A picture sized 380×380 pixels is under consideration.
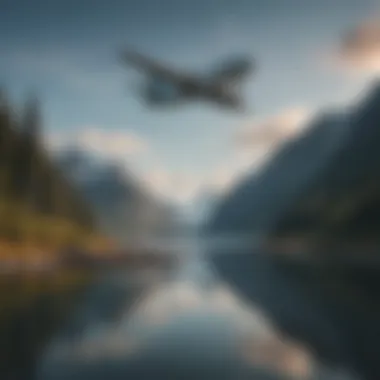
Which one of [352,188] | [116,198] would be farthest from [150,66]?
[352,188]

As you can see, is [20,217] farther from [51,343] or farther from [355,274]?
[355,274]

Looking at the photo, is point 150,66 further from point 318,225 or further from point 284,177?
point 318,225

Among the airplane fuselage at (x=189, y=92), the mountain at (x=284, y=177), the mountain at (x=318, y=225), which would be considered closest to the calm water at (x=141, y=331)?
the mountain at (x=318, y=225)

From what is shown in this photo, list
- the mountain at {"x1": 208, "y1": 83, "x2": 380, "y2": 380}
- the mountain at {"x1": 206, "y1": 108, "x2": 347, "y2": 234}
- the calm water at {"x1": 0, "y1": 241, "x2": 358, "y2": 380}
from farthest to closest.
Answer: the mountain at {"x1": 206, "y1": 108, "x2": 347, "y2": 234} → the mountain at {"x1": 208, "y1": 83, "x2": 380, "y2": 380} → the calm water at {"x1": 0, "y1": 241, "x2": 358, "y2": 380}

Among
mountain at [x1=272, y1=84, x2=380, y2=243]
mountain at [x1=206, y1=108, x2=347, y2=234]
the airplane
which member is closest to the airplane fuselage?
the airplane

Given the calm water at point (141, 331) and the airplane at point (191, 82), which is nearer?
the calm water at point (141, 331)

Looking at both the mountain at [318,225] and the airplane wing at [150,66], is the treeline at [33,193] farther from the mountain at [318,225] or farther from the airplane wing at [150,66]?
the mountain at [318,225]

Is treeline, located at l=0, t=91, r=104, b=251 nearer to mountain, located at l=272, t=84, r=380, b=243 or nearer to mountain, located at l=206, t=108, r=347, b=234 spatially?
mountain, located at l=206, t=108, r=347, b=234
